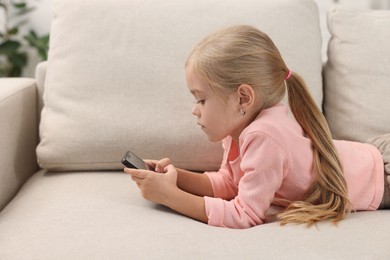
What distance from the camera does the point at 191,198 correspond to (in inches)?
51.9

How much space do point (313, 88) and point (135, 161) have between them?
0.58m

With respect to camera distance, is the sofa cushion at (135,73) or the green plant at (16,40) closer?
the sofa cushion at (135,73)

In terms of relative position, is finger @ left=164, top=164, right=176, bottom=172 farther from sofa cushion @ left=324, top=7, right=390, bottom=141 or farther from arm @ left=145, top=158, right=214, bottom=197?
sofa cushion @ left=324, top=7, right=390, bottom=141

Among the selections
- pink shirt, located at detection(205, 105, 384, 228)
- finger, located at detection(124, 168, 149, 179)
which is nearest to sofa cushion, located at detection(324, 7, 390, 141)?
pink shirt, located at detection(205, 105, 384, 228)

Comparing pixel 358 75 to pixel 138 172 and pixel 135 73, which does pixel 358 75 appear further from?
pixel 138 172

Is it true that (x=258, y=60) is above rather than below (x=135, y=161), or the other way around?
above

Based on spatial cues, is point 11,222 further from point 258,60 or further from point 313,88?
point 313,88

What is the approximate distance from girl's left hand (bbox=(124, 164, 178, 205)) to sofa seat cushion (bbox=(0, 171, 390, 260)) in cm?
3

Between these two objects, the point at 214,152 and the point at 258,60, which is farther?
the point at 214,152

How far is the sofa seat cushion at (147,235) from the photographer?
112 cm

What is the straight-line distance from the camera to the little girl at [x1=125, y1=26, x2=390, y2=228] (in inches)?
49.8

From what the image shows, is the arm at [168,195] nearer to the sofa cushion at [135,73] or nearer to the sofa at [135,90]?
the sofa at [135,90]

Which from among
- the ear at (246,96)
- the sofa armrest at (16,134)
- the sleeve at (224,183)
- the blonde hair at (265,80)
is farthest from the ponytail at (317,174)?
the sofa armrest at (16,134)

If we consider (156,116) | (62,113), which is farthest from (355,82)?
(62,113)
